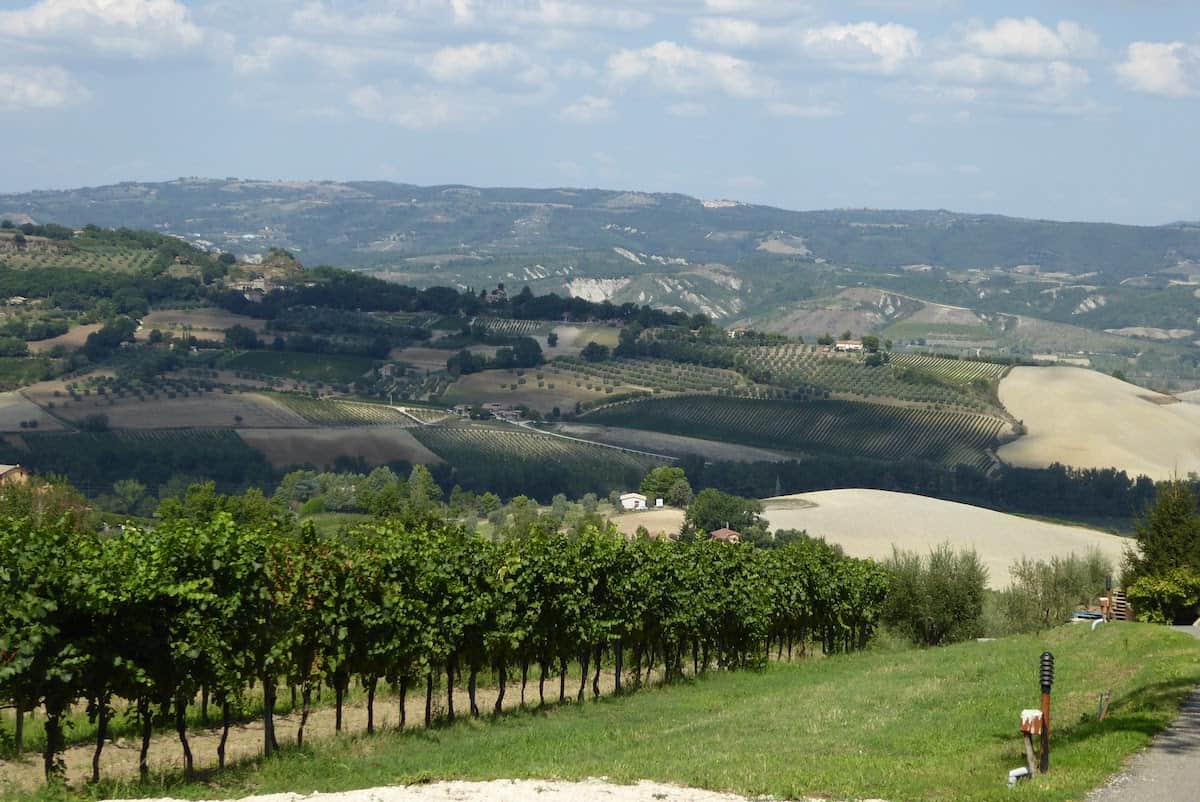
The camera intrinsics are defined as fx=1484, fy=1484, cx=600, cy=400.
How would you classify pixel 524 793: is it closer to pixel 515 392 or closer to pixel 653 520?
pixel 653 520

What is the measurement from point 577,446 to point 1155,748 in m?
132

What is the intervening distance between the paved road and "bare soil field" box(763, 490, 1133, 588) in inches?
2921

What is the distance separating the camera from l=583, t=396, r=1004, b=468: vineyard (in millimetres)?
157750

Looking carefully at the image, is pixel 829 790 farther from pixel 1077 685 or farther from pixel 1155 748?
pixel 1077 685

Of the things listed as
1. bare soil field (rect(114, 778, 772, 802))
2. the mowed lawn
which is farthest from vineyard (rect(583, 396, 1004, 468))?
bare soil field (rect(114, 778, 772, 802))

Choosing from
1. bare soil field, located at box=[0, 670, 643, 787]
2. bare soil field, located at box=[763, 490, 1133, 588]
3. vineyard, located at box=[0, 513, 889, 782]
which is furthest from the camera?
bare soil field, located at box=[763, 490, 1133, 588]

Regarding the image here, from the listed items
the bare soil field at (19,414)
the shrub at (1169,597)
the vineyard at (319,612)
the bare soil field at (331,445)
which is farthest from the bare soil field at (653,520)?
the bare soil field at (19,414)

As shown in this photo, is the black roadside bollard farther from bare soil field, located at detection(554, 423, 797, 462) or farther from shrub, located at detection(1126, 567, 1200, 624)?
bare soil field, located at detection(554, 423, 797, 462)

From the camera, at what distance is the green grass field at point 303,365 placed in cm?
18650

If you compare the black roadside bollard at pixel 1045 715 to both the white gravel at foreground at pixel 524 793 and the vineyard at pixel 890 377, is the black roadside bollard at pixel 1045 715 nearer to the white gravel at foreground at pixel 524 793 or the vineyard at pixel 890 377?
the white gravel at foreground at pixel 524 793

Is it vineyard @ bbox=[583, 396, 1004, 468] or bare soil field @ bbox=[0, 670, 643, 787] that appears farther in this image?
vineyard @ bbox=[583, 396, 1004, 468]

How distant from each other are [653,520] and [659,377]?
84721mm

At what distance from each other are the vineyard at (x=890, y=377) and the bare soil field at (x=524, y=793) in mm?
157628

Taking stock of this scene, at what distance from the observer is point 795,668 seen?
41.0 metres
